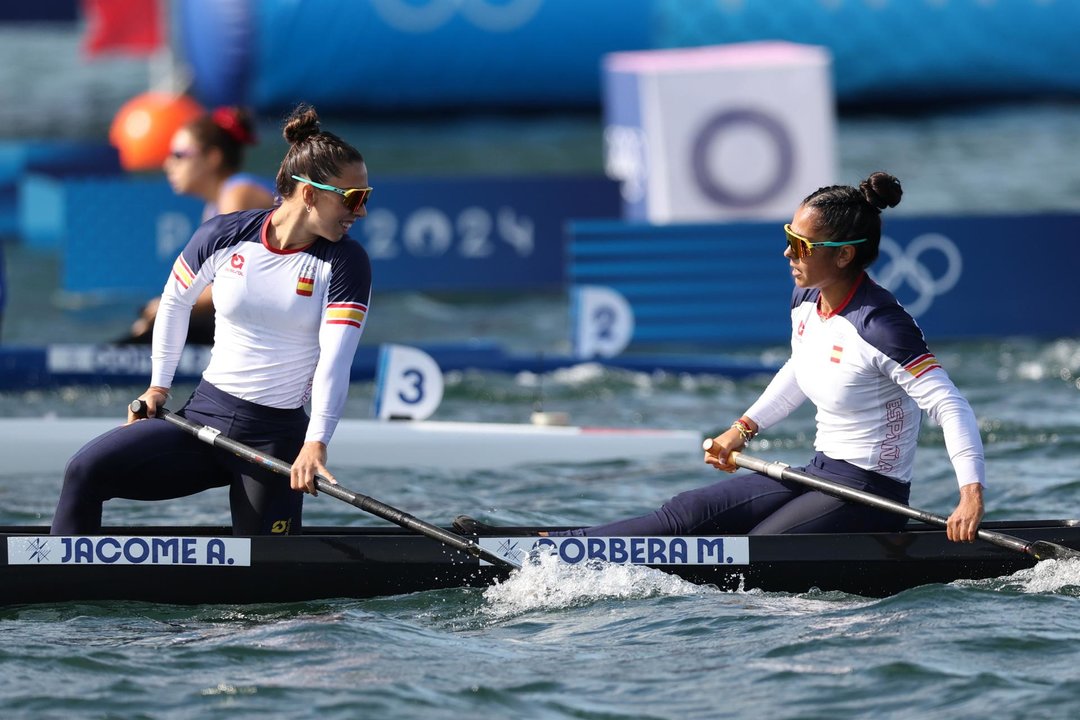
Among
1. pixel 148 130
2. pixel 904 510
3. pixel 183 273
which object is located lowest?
pixel 904 510

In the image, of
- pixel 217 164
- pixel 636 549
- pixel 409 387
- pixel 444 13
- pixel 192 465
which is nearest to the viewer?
pixel 192 465

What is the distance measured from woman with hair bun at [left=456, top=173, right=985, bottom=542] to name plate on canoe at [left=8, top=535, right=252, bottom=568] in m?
0.73

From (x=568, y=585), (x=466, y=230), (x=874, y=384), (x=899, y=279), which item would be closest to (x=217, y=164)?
(x=568, y=585)

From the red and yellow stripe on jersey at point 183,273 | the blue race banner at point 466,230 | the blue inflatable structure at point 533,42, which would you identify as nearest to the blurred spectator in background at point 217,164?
the red and yellow stripe on jersey at point 183,273

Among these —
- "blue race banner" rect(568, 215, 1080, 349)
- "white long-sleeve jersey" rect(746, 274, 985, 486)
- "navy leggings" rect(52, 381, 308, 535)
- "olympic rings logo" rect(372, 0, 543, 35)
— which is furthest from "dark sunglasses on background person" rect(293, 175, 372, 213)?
"olympic rings logo" rect(372, 0, 543, 35)

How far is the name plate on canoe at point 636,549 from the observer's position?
5508 mm

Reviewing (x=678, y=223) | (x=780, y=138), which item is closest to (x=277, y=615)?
(x=678, y=223)

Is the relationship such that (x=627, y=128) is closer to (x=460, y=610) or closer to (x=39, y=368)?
(x=39, y=368)

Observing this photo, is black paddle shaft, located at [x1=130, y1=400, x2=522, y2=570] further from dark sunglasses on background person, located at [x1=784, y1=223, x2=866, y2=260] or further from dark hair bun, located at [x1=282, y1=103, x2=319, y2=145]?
dark sunglasses on background person, located at [x1=784, y1=223, x2=866, y2=260]

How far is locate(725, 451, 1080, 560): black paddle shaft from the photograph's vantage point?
17.6 feet

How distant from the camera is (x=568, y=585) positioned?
5.53 metres

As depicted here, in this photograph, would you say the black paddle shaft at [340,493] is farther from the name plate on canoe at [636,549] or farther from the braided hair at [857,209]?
the braided hair at [857,209]

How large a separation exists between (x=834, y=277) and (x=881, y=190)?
0.29 m

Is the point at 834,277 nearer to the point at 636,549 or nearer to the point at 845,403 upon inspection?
the point at 845,403
